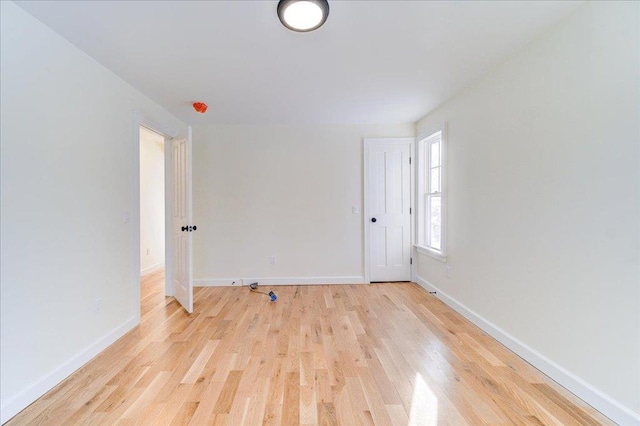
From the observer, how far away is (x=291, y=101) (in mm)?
3049

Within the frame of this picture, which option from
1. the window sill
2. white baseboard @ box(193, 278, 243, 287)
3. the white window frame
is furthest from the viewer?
white baseboard @ box(193, 278, 243, 287)

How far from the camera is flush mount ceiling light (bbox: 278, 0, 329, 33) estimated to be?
1528 mm

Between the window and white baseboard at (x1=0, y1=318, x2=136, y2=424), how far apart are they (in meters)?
3.39

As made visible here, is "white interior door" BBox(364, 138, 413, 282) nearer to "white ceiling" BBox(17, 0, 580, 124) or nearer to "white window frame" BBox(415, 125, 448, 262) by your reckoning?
"white window frame" BBox(415, 125, 448, 262)

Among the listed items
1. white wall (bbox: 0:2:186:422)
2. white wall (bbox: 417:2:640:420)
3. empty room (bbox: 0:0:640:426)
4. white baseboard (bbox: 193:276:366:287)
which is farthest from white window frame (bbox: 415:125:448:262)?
white wall (bbox: 0:2:186:422)

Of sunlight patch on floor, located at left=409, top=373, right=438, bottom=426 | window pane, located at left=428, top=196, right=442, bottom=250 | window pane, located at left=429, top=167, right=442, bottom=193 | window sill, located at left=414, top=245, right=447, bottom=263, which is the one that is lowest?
sunlight patch on floor, located at left=409, top=373, right=438, bottom=426

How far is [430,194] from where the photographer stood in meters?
3.66

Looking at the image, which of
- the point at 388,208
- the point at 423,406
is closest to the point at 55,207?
the point at 423,406

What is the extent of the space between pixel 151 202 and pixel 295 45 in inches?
168

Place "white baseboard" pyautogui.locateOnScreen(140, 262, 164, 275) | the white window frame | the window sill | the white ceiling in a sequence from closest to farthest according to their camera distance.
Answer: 1. the white ceiling
2. the window sill
3. the white window frame
4. "white baseboard" pyautogui.locateOnScreen(140, 262, 164, 275)

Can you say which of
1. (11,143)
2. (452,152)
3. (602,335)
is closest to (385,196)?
(452,152)

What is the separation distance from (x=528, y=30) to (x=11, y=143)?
10.6 ft

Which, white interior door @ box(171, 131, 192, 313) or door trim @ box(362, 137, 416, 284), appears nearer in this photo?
white interior door @ box(171, 131, 192, 313)

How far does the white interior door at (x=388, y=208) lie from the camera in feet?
13.0
